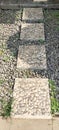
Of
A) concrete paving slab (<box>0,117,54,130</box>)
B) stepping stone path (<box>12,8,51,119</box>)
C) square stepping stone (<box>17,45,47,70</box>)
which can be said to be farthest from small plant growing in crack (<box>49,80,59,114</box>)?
square stepping stone (<box>17,45,47,70</box>)

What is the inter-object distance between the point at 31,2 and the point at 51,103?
4.95 metres

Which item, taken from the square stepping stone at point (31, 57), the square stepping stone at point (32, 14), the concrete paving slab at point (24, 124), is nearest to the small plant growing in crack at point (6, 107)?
the concrete paving slab at point (24, 124)

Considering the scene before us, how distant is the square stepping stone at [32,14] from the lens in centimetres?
795

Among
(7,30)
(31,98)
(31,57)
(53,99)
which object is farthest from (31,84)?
(7,30)

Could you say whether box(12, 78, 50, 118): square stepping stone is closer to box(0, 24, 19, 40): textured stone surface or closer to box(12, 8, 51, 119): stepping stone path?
box(12, 8, 51, 119): stepping stone path

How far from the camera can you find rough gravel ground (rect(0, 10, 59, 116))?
5406 millimetres

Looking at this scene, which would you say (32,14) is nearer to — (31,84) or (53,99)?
(31,84)

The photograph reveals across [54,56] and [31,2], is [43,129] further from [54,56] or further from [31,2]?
[31,2]

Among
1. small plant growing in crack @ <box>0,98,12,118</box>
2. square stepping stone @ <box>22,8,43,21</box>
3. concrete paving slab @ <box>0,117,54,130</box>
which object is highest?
square stepping stone @ <box>22,8,43,21</box>

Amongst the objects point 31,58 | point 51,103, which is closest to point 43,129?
point 51,103

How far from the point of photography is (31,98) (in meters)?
4.86

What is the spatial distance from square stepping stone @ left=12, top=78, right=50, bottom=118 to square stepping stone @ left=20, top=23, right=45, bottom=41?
1.77 meters

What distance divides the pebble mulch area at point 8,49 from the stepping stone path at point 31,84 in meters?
0.13

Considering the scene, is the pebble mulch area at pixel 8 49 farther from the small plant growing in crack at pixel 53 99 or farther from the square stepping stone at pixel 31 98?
the small plant growing in crack at pixel 53 99
